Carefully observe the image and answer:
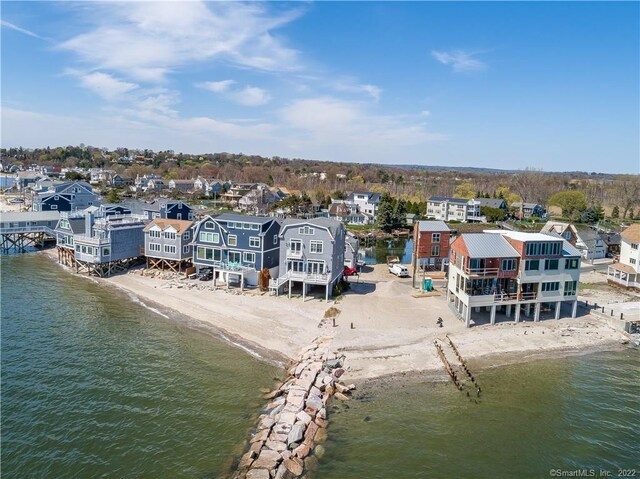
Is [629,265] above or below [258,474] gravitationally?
above

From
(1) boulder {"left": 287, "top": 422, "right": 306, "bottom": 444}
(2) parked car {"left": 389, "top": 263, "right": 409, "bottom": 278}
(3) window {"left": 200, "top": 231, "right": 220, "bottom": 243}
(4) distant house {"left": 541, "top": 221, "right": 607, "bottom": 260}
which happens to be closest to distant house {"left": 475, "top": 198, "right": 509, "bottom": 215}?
(4) distant house {"left": 541, "top": 221, "right": 607, "bottom": 260}

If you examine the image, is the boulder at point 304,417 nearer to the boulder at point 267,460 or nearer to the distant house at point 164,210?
the boulder at point 267,460

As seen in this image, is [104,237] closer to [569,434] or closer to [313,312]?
[313,312]

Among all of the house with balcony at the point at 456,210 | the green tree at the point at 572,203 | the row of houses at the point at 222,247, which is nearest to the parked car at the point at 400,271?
the row of houses at the point at 222,247

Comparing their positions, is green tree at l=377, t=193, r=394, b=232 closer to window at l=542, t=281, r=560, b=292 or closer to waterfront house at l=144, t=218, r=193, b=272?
waterfront house at l=144, t=218, r=193, b=272

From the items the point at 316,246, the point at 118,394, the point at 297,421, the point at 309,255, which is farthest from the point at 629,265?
the point at 118,394

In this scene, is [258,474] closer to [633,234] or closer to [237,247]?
[237,247]

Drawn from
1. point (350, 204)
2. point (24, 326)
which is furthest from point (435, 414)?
point (350, 204)
